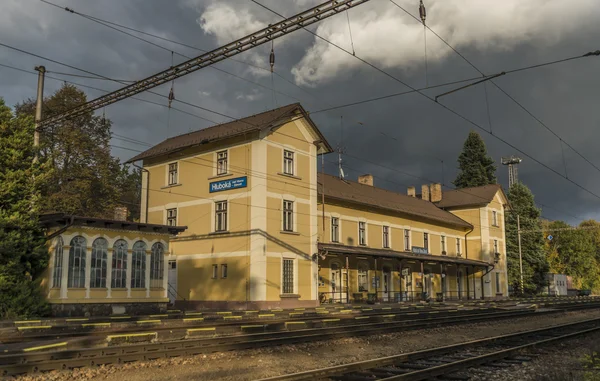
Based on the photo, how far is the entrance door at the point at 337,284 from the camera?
33562 mm

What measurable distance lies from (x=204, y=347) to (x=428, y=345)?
596cm

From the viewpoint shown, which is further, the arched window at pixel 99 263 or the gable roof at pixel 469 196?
the gable roof at pixel 469 196

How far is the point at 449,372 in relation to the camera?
366 inches

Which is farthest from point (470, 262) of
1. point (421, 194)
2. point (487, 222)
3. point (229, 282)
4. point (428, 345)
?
point (428, 345)

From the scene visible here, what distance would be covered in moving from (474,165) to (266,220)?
50239 mm

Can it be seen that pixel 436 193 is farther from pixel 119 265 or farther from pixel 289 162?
pixel 119 265

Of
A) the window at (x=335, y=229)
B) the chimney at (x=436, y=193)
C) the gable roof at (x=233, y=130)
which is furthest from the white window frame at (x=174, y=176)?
the chimney at (x=436, y=193)

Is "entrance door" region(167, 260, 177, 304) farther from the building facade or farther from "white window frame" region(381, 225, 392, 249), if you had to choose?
"white window frame" region(381, 225, 392, 249)

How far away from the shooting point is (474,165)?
233 feet

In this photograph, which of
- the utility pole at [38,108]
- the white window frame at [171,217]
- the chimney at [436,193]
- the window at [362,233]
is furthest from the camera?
the chimney at [436,193]

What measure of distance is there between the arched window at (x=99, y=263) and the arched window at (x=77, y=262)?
44 centimetres

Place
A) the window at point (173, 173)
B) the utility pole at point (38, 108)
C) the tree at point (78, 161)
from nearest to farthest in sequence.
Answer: the utility pole at point (38, 108)
the window at point (173, 173)
the tree at point (78, 161)

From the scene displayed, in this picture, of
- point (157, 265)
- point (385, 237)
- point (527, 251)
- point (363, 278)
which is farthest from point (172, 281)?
point (527, 251)

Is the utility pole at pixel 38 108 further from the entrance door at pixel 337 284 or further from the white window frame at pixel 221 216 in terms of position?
the entrance door at pixel 337 284
